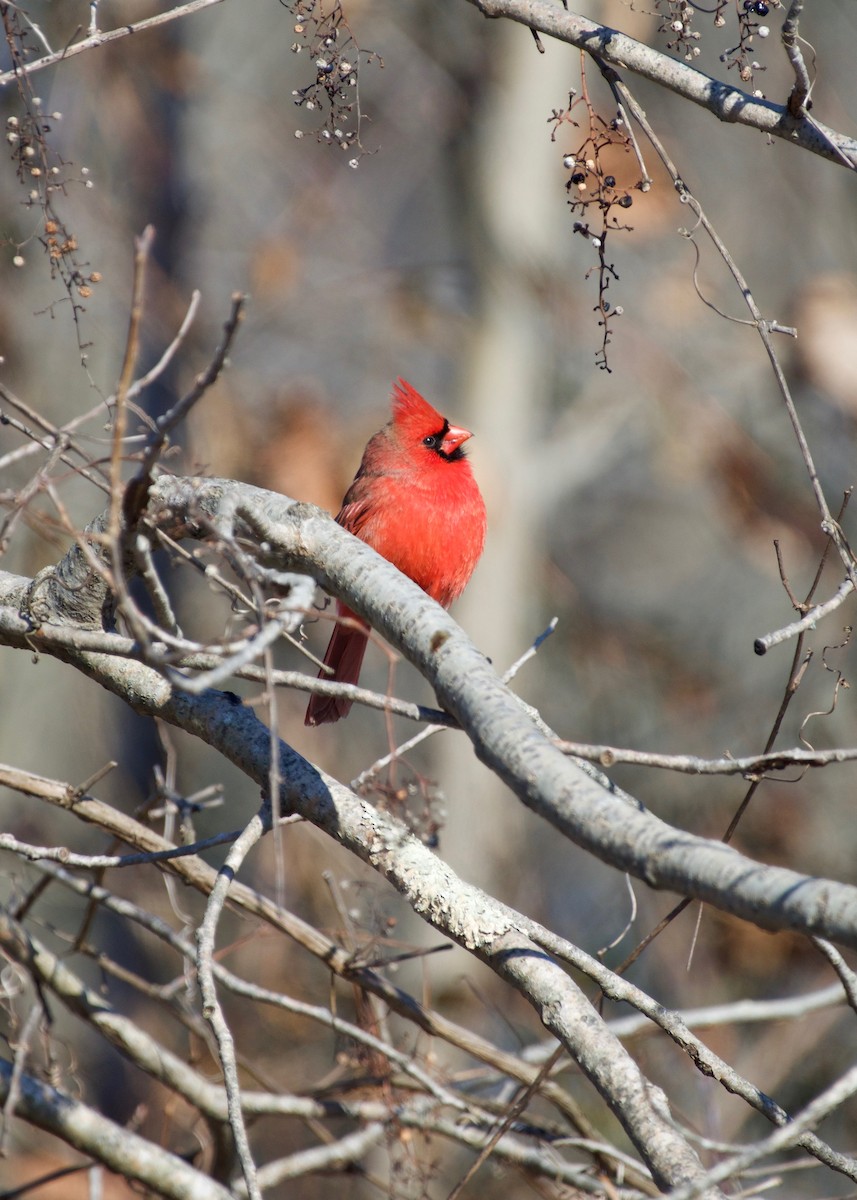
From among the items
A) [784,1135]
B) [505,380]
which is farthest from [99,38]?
[505,380]

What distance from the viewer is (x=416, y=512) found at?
12.0ft

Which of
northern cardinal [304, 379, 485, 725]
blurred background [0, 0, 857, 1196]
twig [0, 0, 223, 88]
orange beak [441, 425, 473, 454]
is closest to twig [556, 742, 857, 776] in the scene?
twig [0, 0, 223, 88]

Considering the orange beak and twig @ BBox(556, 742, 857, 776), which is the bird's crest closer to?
the orange beak

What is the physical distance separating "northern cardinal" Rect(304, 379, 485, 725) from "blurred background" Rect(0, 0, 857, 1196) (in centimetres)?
213

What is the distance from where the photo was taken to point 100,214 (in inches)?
248

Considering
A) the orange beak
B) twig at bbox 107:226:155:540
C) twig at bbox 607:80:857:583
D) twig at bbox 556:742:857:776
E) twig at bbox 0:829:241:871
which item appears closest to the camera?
twig at bbox 107:226:155:540

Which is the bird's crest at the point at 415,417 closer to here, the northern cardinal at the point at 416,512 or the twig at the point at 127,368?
the northern cardinal at the point at 416,512

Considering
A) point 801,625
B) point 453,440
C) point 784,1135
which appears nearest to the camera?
point 784,1135

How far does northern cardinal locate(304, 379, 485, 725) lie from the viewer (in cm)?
365

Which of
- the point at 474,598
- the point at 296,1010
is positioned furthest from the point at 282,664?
the point at 296,1010

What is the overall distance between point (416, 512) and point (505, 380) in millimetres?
2998

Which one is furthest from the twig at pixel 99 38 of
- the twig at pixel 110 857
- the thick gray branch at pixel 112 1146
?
the thick gray branch at pixel 112 1146

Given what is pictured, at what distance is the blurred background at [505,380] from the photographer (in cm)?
618

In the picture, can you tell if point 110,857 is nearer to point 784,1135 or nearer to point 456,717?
point 456,717
